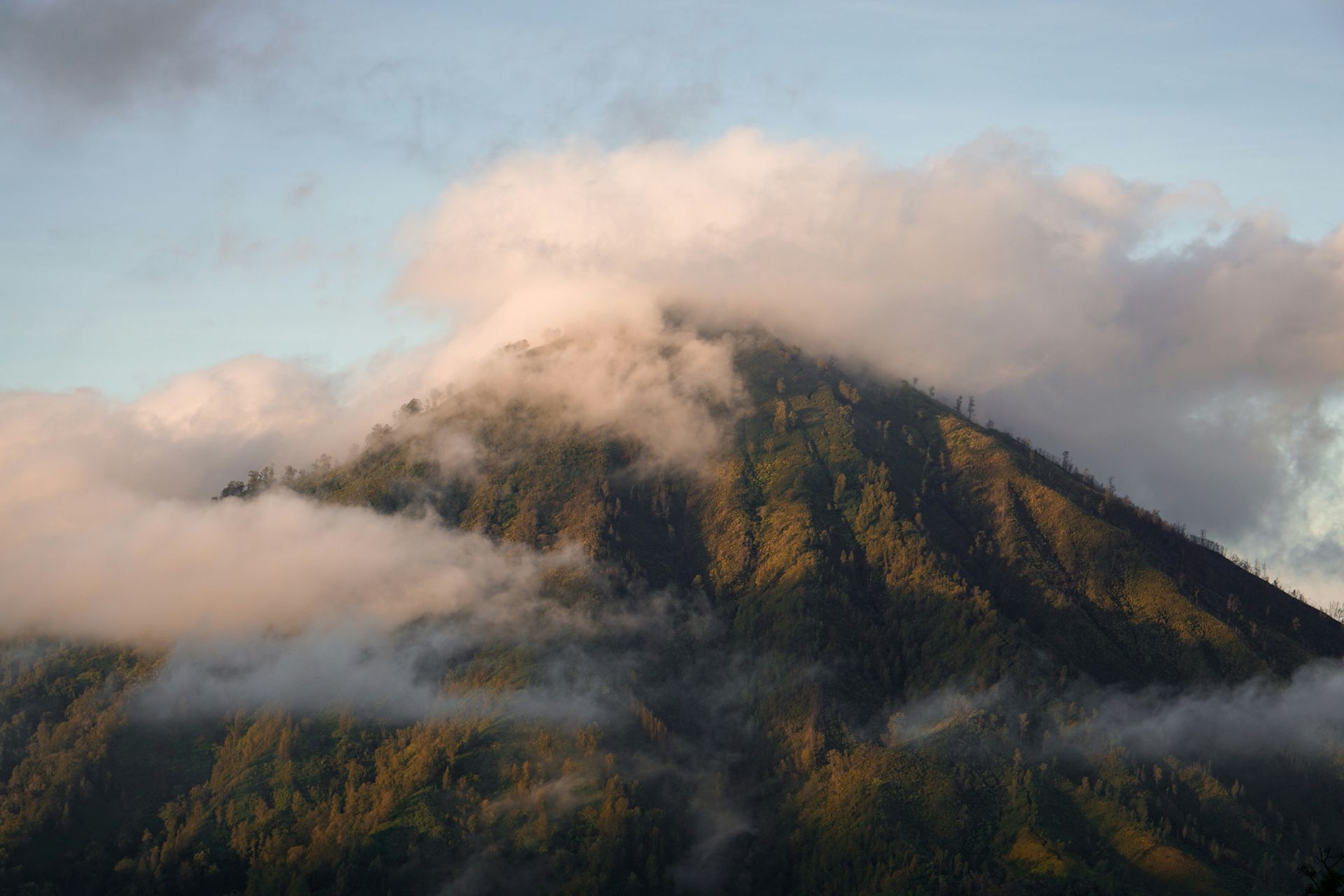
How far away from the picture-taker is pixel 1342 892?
10006 centimetres
